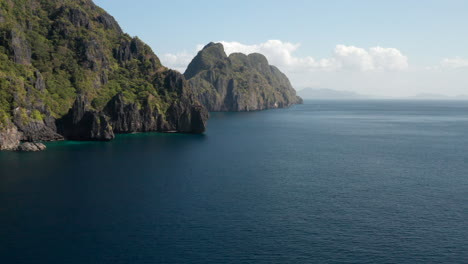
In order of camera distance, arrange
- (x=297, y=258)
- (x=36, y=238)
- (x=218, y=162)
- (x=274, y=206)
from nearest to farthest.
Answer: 1. (x=297, y=258)
2. (x=36, y=238)
3. (x=274, y=206)
4. (x=218, y=162)

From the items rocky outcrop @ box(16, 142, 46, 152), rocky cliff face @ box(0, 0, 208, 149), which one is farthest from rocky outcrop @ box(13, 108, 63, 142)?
rocky outcrop @ box(16, 142, 46, 152)

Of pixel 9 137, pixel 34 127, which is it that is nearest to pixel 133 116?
pixel 34 127

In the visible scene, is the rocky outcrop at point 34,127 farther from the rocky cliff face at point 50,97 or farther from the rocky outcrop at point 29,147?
the rocky outcrop at point 29,147

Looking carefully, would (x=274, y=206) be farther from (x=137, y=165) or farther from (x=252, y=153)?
(x=252, y=153)

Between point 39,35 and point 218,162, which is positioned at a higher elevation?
point 39,35

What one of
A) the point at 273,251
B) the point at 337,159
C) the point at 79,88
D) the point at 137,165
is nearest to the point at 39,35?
the point at 79,88

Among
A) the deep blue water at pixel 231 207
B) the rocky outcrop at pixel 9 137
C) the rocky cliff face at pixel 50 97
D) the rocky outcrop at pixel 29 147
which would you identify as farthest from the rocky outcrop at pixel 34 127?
the deep blue water at pixel 231 207

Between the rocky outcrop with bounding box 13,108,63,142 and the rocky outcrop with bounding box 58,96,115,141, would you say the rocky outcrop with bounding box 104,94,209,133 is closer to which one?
the rocky outcrop with bounding box 58,96,115,141
